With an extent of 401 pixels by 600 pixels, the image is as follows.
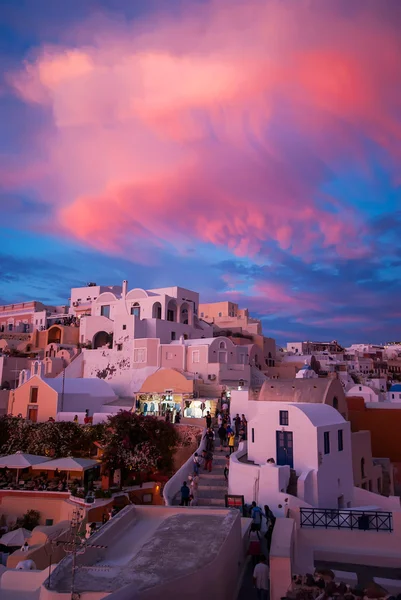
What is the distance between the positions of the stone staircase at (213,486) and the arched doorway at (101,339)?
27.8 meters

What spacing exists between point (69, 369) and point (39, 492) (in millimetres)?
20095

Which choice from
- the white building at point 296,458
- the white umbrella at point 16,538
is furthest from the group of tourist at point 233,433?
the white umbrella at point 16,538

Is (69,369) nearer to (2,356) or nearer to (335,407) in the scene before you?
(2,356)

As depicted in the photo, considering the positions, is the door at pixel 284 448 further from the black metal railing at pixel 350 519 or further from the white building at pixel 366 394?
the white building at pixel 366 394

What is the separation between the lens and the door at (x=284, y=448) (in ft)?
57.4

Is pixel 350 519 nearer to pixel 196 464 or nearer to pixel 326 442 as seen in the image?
pixel 326 442

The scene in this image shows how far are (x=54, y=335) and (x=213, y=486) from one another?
36075mm

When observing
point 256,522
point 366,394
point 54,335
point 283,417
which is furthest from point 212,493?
→ point 54,335

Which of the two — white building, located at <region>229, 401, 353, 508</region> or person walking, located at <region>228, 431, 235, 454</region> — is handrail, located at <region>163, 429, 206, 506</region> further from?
person walking, located at <region>228, 431, 235, 454</region>

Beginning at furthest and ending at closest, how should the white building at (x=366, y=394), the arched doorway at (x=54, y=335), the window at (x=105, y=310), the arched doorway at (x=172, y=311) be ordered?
the arched doorway at (x=54, y=335) → the window at (x=105, y=310) → the arched doorway at (x=172, y=311) → the white building at (x=366, y=394)

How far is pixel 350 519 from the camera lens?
1198 cm

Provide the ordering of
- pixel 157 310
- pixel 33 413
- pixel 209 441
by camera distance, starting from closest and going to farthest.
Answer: pixel 209 441 → pixel 33 413 → pixel 157 310

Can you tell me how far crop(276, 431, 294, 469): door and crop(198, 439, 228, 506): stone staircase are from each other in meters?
2.19

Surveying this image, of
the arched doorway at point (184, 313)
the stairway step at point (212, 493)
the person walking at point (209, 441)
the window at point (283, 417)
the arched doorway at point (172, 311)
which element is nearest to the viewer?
the stairway step at point (212, 493)
